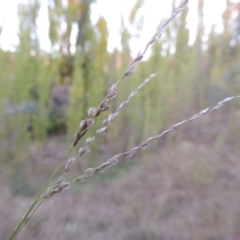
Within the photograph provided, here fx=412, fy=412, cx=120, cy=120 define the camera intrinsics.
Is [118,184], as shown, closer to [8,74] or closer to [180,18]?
[8,74]

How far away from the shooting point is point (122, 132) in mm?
5055

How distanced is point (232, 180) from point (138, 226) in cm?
140

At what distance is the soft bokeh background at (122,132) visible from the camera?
2.91 metres

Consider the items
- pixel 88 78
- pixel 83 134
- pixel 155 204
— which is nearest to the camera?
pixel 83 134

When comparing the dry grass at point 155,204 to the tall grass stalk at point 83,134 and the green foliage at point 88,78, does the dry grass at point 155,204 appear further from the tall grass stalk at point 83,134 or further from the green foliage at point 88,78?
the tall grass stalk at point 83,134

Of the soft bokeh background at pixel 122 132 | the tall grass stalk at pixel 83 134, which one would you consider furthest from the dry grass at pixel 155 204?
the tall grass stalk at pixel 83 134

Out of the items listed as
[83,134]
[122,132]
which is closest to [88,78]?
[122,132]

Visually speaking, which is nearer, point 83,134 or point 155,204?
point 83,134

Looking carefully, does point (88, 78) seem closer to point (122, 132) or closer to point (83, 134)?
point (122, 132)

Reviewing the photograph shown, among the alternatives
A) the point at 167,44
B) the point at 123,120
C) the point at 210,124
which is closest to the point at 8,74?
the point at 123,120

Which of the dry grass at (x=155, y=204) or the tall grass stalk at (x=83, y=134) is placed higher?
the tall grass stalk at (x=83, y=134)

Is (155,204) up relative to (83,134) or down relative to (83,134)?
down

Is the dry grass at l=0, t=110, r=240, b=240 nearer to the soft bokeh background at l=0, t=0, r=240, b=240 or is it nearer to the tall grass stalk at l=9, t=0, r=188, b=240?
the soft bokeh background at l=0, t=0, r=240, b=240

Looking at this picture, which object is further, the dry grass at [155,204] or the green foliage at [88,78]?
the green foliage at [88,78]
